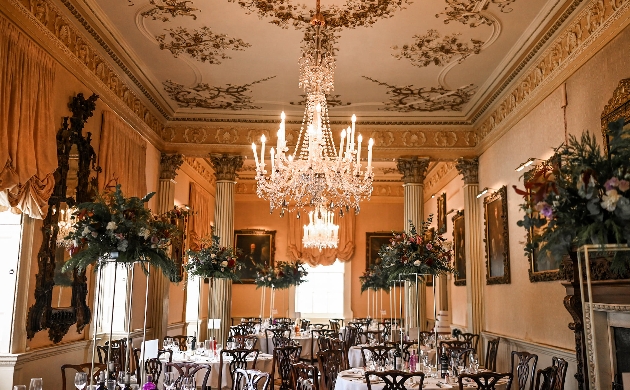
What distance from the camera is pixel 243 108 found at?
1155cm

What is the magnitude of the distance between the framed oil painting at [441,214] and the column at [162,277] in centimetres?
699

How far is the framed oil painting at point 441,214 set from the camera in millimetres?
14948

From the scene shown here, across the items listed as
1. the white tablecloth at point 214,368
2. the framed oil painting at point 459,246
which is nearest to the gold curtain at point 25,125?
the white tablecloth at point 214,368

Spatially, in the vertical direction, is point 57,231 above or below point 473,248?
below

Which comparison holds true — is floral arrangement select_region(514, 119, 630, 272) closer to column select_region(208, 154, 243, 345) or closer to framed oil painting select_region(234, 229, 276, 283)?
column select_region(208, 154, 243, 345)

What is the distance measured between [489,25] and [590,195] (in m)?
5.62

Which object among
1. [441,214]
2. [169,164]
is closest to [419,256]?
[169,164]

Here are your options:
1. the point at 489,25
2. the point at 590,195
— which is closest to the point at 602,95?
the point at 489,25

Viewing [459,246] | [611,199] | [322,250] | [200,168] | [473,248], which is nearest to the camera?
[611,199]

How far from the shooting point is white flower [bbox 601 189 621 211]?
2.70 metres

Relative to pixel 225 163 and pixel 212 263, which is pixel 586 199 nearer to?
pixel 212 263

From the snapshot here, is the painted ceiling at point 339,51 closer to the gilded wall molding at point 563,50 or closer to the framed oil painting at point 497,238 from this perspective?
the gilded wall molding at point 563,50

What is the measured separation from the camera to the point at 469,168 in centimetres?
1163

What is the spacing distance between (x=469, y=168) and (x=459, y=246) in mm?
2130
